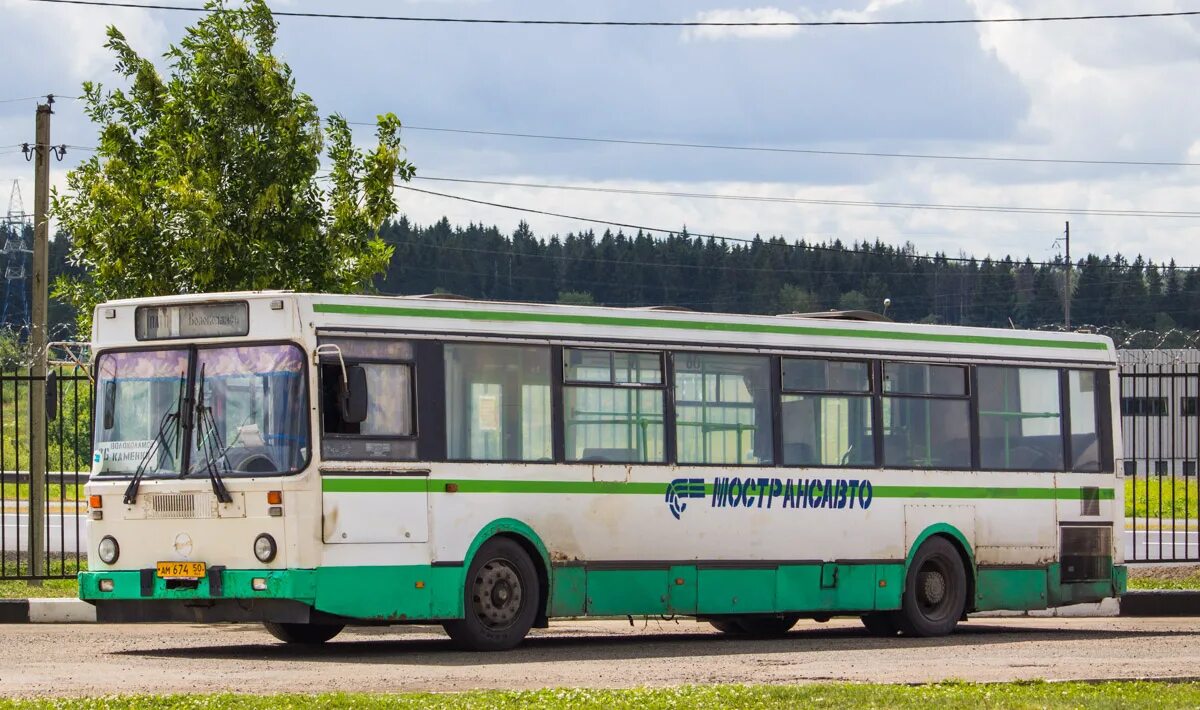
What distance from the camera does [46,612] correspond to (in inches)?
800

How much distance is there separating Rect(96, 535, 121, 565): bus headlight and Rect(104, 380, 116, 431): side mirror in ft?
3.08

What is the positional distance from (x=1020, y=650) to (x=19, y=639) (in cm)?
890

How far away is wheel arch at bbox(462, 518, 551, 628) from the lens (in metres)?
16.8

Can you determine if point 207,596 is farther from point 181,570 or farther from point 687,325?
point 687,325

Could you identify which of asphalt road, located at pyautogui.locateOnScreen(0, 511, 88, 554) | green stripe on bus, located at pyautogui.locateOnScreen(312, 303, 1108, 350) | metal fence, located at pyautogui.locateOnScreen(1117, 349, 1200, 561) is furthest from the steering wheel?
asphalt road, located at pyautogui.locateOnScreen(0, 511, 88, 554)

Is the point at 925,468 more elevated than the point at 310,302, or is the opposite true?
the point at 310,302

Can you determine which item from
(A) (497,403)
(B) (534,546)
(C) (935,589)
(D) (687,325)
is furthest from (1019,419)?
(A) (497,403)

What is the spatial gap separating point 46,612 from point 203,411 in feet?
18.1

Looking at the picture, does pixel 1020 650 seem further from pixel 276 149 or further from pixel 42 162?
pixel 42 162

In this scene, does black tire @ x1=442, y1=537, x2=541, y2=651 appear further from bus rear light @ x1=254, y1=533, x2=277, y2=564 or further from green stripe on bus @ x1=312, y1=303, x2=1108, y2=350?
green stripe on bus @ x1=312, y1=303, x2=1108, y2=350

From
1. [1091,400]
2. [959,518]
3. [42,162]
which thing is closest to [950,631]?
[959,518]

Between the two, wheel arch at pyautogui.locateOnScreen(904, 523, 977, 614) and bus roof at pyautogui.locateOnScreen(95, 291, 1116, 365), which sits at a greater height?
bus roof at pyautogui.locateOnScreen(95, 291, 1116, 365)

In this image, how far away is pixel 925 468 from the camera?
20141mm

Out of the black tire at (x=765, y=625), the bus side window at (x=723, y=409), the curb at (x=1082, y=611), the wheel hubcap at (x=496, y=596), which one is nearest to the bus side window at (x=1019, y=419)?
the black tire at (x=765, y=625)
